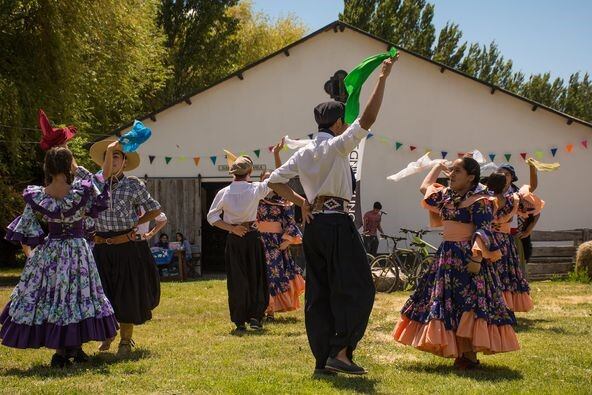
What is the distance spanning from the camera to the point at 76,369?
7023 millimetres

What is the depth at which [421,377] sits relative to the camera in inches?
262

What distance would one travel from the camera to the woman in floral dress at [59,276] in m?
6.95

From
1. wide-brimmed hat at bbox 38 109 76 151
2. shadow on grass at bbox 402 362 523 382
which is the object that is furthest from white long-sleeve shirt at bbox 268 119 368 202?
wide-brimmed hat at bbox 38 109 76 151

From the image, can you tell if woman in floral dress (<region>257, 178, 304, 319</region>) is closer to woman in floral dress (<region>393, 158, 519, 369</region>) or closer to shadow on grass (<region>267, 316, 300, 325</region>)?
shadow on grass (<region>267, 316, 300, 325</region>)

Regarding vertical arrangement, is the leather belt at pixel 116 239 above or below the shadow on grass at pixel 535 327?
above

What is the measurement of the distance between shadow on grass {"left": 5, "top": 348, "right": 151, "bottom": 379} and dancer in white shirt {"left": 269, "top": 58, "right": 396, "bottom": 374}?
153cm

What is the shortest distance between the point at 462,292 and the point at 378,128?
13930mm

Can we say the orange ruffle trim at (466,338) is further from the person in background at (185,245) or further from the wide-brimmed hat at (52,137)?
the person in background at (185,245)

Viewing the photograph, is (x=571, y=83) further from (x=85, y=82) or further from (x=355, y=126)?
(x=355, y=126)

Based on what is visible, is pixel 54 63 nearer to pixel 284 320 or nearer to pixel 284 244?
pixel 284 244

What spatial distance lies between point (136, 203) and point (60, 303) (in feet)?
4.42

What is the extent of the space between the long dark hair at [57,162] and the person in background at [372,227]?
12.7 m

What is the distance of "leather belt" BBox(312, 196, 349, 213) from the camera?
6.46 metres

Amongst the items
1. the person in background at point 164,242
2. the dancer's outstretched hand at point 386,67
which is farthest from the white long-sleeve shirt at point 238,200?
Result: the person in background at point 164,242
